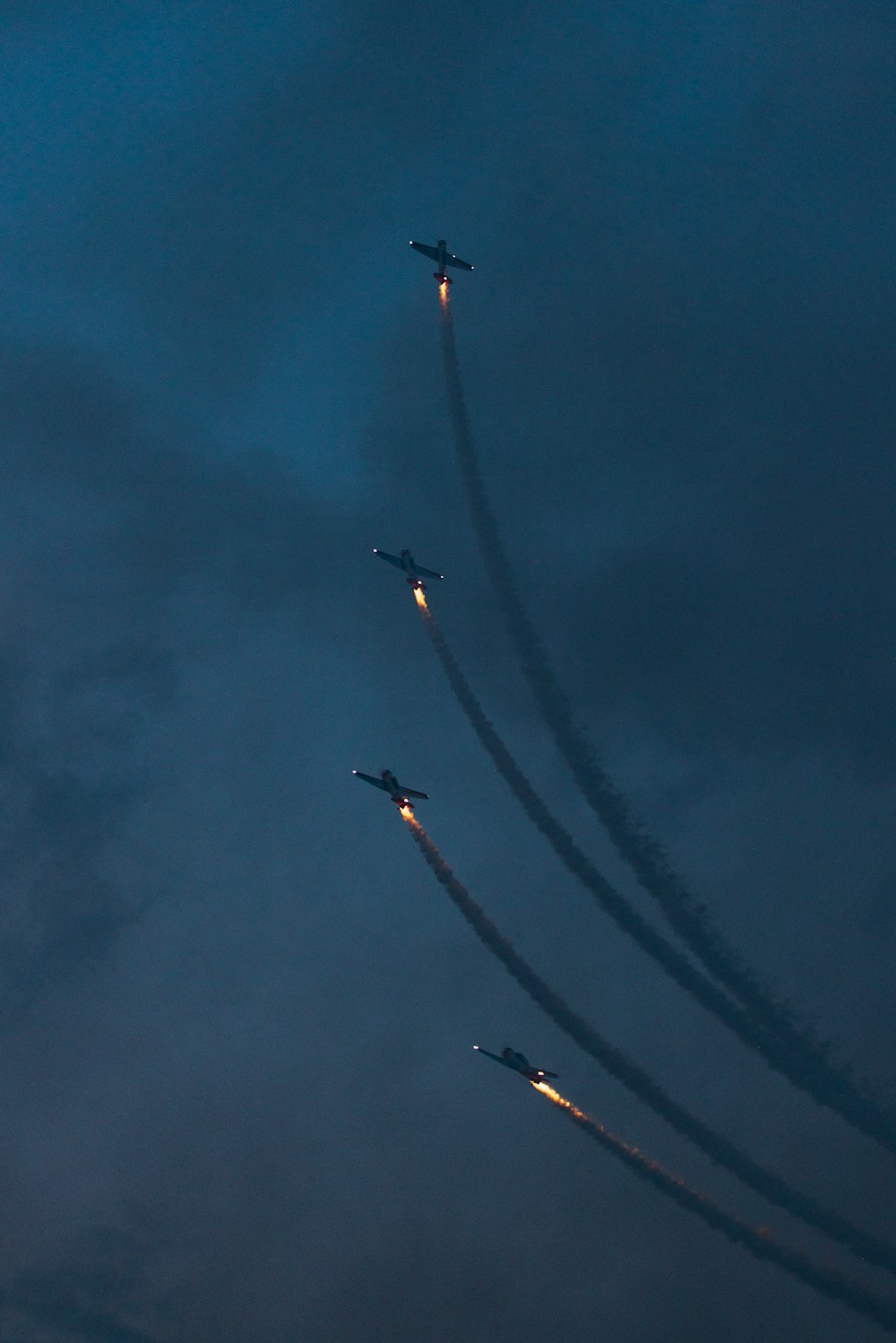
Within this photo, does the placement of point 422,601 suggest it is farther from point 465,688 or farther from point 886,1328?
point 886,1328

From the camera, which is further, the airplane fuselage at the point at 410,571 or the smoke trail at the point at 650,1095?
the airplane fuselage at the point at 410,571

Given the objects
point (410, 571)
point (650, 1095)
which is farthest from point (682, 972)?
point (410, 571)

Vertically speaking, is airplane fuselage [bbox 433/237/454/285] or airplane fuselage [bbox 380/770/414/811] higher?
airplane fuselage [bbox 433/237/454/285]

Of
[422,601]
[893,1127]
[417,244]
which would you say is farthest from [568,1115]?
[417,244]

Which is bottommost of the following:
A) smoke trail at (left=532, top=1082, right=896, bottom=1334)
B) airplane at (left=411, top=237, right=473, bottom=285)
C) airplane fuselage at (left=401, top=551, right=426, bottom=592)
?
smoke trail at (left=532, top=1082, right=896, bottom=1334)

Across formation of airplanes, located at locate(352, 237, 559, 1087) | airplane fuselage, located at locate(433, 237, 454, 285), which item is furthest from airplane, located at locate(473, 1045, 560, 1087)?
airplane fuselage, located at locate(433, 237, 454, 285)

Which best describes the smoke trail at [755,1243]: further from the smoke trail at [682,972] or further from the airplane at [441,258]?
the airplane at [441,258]

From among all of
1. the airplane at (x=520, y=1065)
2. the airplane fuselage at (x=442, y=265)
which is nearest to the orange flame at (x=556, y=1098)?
the airplane at (x=520, y=1065)

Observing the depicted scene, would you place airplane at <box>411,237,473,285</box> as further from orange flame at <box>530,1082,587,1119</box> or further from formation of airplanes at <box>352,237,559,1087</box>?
orange flame at <box>530,1082,587,1119</box>

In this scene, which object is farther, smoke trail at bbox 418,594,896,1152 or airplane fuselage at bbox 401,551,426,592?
airplane fuselage at bbox 401,551,426,592

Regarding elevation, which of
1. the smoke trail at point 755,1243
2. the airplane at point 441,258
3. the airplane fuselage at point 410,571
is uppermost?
the airplane at point 441,258

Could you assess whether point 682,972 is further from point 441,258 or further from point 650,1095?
point 441,258

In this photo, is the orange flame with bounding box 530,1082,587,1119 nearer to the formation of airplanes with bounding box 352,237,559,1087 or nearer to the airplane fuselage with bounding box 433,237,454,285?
the formation of airplanes with bounding box 352,237,559,1087

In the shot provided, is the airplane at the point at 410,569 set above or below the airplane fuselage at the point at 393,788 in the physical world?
above
